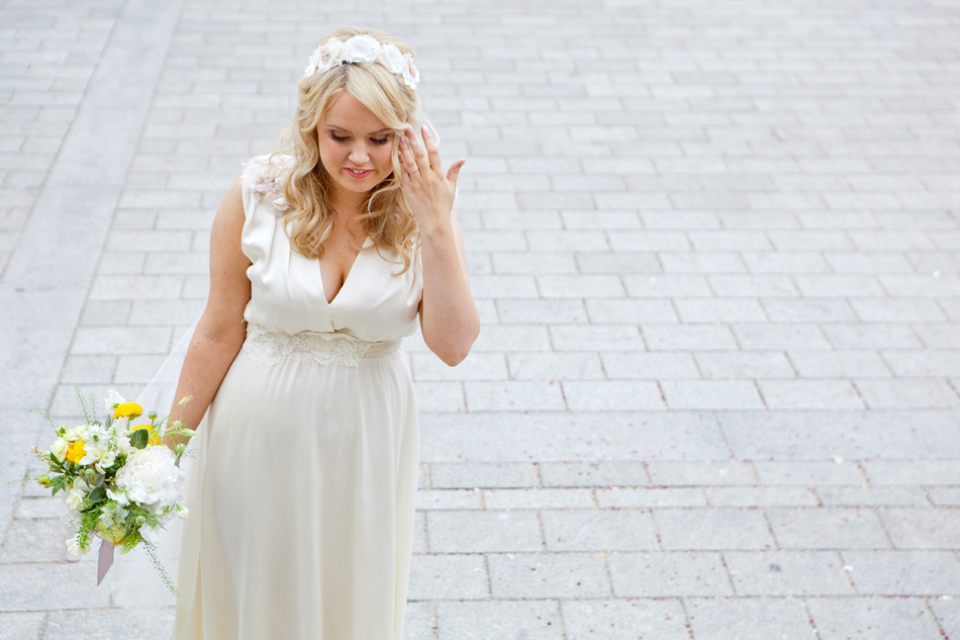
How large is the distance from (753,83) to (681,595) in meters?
6.49

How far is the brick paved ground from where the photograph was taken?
4.01 meters

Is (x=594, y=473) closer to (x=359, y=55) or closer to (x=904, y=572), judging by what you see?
(x=904, y=572)

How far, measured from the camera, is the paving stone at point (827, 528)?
4.23 m

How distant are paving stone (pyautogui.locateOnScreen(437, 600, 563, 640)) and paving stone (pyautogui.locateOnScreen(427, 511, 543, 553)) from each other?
0.32 meters

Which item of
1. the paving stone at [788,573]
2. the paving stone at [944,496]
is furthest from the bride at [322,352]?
the paving stone at [944,496]

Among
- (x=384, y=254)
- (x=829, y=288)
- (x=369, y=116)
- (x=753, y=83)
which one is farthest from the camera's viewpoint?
(x=753, y=83)

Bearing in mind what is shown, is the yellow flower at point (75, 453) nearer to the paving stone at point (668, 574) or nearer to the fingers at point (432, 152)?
the fingers at point (432, 152)

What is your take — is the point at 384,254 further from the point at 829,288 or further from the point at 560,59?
the point at 560,59

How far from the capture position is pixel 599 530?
13.9 ft

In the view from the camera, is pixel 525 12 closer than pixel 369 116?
No

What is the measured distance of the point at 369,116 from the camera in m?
2.49

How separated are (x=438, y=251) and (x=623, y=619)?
6.70 ft

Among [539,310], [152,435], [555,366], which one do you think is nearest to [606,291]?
[539,310]

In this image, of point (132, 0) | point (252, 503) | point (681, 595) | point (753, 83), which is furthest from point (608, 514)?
point (132, 0)
